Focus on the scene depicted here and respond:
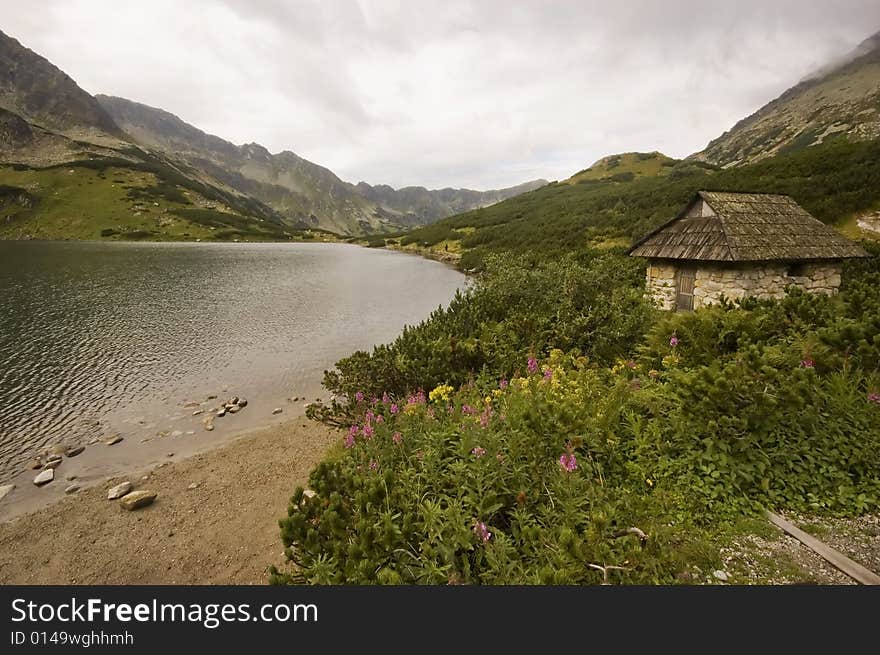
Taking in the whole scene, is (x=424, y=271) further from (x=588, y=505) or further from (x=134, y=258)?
(x=588, y=505)

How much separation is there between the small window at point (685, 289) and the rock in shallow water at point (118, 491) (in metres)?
17.3

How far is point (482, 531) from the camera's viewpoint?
12.7 feet

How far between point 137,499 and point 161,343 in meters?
14.5

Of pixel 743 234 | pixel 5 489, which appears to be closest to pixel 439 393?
pixel 5 489

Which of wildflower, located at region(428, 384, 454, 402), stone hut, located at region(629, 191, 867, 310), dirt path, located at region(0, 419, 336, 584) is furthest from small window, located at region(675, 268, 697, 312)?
dirt path, located at region(0, 419, 336, 584)

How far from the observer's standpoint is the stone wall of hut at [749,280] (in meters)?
12.4

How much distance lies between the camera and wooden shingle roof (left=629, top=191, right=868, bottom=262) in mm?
12282

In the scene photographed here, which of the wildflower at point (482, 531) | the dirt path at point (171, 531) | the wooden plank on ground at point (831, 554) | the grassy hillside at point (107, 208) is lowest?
the dirt path at point (171, 531)

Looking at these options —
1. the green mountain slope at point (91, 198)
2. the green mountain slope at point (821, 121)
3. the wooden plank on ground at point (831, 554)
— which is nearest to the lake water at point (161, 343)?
the wooden plank on ground at point (831, 554)

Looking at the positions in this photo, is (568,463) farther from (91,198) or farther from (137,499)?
(91,198)

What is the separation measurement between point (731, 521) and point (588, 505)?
152 centimetres

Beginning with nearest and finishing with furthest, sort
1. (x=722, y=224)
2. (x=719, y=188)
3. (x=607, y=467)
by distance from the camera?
(x=607, y=467) → (x=722, y=224) → (x=719, y=188)

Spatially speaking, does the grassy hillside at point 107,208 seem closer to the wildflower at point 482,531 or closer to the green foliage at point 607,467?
the green foliage at point 607,467

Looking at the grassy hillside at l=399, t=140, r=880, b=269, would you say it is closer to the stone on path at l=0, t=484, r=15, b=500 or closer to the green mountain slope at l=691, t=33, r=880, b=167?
the stone on path at l=0, t=484, r=15, b=500
